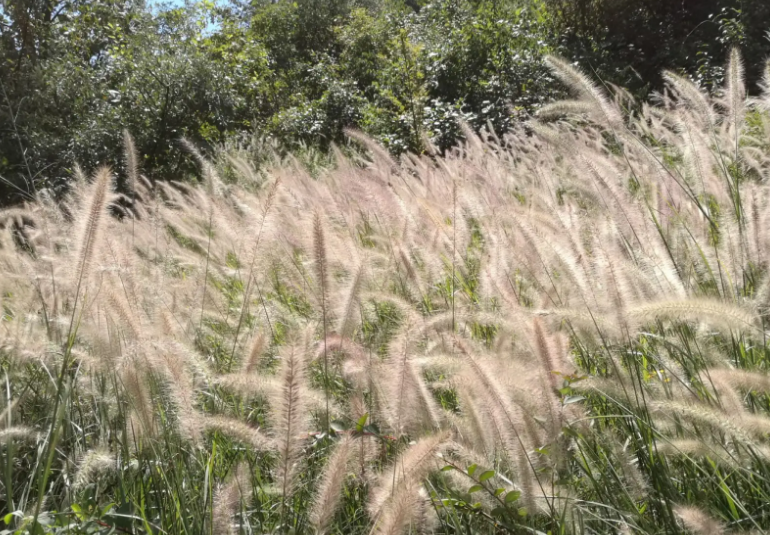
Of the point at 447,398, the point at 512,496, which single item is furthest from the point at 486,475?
the point at 447,398

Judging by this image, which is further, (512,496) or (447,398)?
(447,398)

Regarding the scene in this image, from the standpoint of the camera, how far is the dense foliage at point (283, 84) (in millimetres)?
8828

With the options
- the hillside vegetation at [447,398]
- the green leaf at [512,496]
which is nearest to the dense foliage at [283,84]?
the hillside vegetation at [447,398]

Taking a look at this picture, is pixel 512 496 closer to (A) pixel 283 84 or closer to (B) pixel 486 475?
(B) pixel 486 475

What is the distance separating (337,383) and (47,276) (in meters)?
1.24

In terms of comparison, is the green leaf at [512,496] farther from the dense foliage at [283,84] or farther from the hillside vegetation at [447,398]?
the dense foliage at [283,84]

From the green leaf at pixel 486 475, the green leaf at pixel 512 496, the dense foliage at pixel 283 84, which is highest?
the dense foliage at pixel 283 84

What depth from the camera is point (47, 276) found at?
2395 millimetres

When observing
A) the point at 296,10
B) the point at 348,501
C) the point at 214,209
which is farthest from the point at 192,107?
the point at 296,10

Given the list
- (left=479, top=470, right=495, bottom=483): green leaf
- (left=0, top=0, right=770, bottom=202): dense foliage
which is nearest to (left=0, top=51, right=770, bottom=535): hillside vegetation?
(left=479, top=470, right=495, bottom=483): green leaf

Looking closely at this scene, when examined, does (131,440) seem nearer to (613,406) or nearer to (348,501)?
(348,501)

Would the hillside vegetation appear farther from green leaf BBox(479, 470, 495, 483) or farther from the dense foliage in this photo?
the dense foliage

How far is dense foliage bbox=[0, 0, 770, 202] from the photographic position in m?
8.83

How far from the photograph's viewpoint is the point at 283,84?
15.0m
